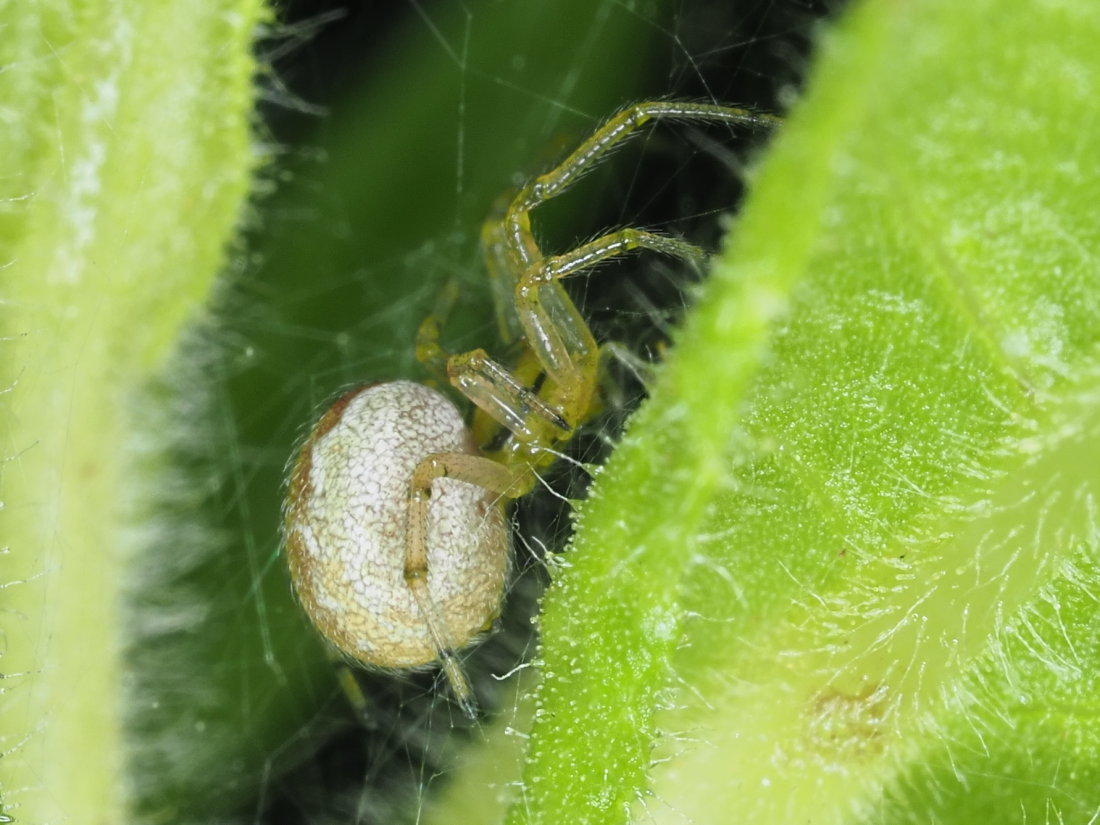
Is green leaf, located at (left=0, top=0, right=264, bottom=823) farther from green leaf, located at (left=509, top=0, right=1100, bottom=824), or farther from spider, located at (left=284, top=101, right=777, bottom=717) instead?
green leaf, located at (left=509, top=0, right=1100, bottom=824)

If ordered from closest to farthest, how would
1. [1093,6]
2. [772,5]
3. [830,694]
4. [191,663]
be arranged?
[1093,6], [830,694], [772,5], [191,663]

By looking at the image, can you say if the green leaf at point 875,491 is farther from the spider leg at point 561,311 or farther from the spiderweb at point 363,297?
the spider leg at point 561,311

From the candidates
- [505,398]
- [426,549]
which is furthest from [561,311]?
[426,549]

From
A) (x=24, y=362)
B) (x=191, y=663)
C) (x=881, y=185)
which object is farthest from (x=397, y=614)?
(x=881, y=185)

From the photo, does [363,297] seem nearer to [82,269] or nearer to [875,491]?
[82,269]

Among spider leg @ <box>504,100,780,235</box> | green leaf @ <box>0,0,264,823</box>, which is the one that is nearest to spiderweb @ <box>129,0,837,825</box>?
spider leg @ <box>504,100,780,235</box>

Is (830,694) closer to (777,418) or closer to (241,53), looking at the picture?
(777,418)
